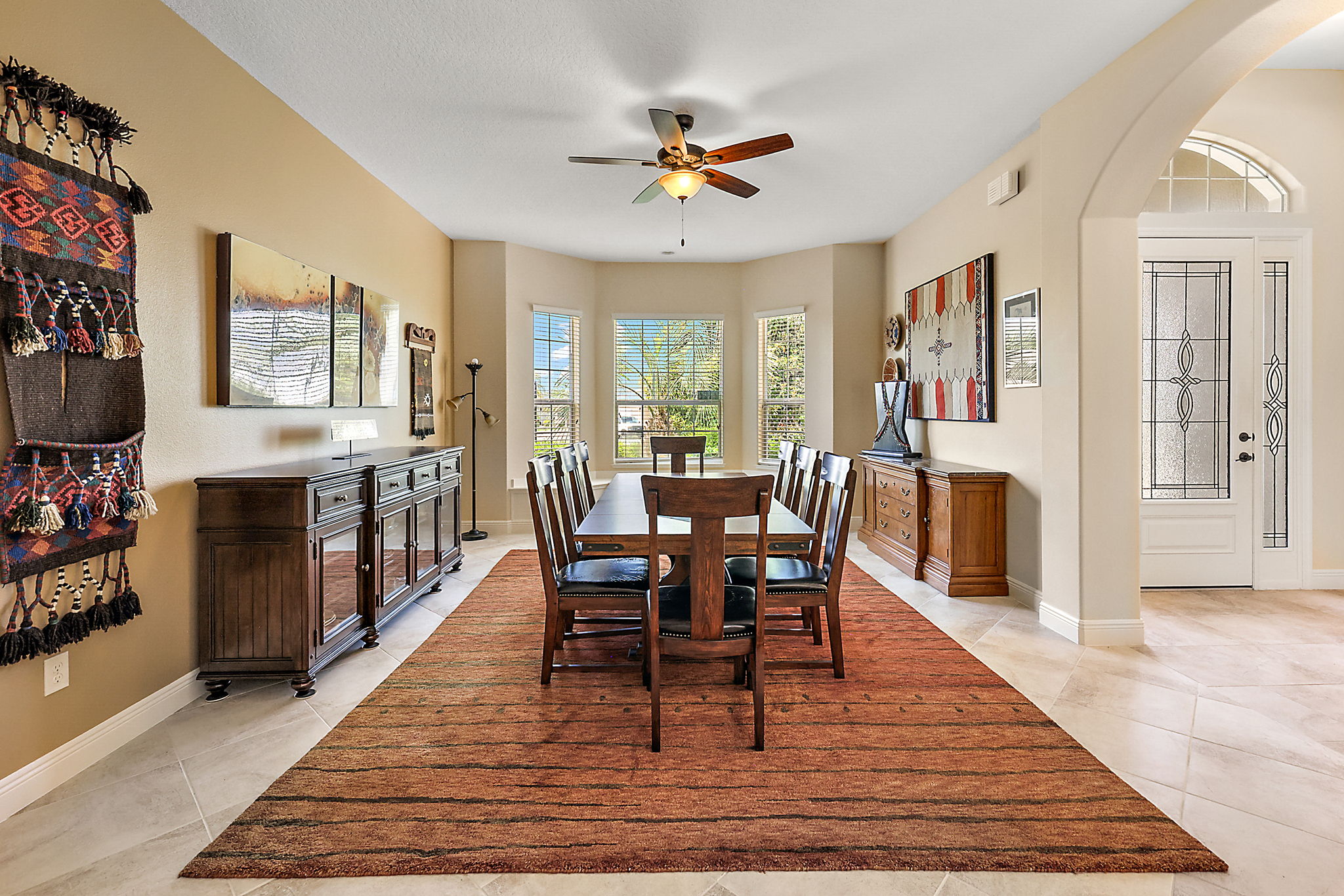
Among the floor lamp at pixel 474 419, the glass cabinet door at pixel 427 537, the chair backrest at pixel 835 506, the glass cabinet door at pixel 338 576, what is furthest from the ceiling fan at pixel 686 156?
the floor lamp at pixel 474 419

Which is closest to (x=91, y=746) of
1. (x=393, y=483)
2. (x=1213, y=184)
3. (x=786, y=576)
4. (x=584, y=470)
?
(x=393, y=483)

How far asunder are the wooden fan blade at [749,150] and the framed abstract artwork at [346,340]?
2.36m

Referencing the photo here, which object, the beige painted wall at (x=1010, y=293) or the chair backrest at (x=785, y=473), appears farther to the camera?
the chair backrest at (x=785, y=473)

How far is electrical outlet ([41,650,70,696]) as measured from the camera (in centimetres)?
205

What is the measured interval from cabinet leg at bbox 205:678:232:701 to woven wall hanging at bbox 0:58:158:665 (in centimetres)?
53

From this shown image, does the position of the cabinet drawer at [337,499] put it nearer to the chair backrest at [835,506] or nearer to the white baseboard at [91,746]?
the white baseboard at [91,746]

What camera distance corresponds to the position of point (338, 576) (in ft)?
9.71

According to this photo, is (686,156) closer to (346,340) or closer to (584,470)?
(584,470)

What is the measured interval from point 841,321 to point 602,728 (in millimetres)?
4955

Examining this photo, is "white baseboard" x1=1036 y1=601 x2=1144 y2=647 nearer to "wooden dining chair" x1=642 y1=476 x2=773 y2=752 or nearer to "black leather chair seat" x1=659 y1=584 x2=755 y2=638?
"black leather chair seat" x1=659 y1=584 x2=755 y2=638

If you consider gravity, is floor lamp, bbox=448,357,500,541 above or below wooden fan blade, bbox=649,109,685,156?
below

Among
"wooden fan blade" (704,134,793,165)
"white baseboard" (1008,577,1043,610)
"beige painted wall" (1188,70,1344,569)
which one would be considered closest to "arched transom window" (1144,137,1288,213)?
"beige painted wall" (1188,70,1344,569)

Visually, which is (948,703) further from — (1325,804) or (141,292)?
(141,292)

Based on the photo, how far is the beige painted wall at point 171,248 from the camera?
2.10m
